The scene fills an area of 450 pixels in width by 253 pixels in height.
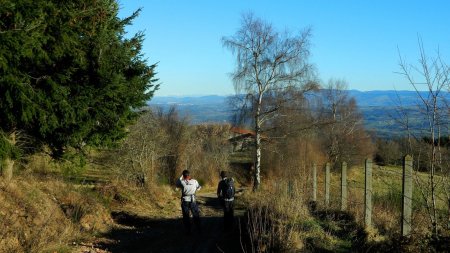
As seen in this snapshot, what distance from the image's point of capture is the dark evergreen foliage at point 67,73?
36.6 feet

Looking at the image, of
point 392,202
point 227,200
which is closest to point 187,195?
point 227,200

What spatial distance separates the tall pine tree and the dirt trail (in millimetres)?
2847

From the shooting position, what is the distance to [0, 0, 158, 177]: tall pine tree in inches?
440

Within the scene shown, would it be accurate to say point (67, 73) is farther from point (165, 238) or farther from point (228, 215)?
point (228, 215)

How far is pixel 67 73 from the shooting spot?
13.0m

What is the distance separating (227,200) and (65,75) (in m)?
5.45

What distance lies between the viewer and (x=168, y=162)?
42.8 m

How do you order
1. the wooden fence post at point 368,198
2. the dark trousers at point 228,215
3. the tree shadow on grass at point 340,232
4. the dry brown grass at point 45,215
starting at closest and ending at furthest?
the tree shadow on grass at point 340,232, the dry brown grass at point 45,215, the wooden fence post at point 368,198, the dark trousers at point 228,215

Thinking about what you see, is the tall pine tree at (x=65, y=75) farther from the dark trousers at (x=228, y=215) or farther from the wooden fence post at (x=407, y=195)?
the wooden fence post at (x=407, y=195)

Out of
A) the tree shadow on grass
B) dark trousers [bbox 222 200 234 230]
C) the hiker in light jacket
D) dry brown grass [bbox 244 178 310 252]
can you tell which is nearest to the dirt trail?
dark trousers [bbox 222 200 234 230]

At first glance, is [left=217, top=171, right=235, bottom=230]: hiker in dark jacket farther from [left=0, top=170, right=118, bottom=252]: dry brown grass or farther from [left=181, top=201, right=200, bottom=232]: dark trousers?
[left=0, top=170, right=118, bottom=252]: dry brown grass

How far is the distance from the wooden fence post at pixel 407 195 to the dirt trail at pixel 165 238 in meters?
3.56

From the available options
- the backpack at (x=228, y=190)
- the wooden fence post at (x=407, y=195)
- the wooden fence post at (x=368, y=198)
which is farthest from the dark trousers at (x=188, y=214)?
the wooden fence post at (x=407, y=195)

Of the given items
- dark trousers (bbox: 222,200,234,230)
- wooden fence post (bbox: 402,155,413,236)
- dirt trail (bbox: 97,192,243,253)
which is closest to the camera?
wooden fence post (bbox: 402,155,413,236)
